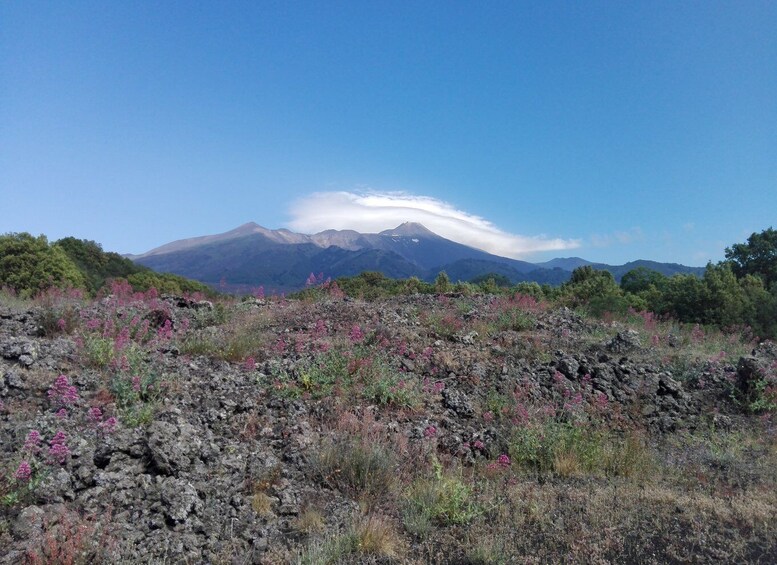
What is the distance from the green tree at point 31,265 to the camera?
1644 centimetres

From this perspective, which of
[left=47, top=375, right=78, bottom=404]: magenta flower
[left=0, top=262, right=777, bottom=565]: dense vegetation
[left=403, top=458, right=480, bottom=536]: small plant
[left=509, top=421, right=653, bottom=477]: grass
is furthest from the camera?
[left=509, top=421, right=653, bottom=477]: grass

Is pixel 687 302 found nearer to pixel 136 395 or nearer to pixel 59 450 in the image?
pixel 136 395

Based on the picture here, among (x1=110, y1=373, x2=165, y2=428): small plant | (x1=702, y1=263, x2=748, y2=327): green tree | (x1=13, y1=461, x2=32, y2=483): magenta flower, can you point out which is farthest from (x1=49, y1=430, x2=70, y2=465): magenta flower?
(x1=702, y1=263, x2=748, y2=327): green tree

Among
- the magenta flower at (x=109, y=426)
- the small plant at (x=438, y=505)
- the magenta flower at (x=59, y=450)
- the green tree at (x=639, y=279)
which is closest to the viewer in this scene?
the magenta flower at (x=59, y=450)

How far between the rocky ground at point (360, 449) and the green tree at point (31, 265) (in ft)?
32.7

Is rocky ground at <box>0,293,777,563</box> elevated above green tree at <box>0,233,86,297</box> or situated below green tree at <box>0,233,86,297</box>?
below

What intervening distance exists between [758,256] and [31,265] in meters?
41.3

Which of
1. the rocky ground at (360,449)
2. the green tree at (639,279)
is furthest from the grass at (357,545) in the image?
the green tree at (639,279)

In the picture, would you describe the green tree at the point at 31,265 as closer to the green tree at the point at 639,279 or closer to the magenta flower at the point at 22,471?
the magenta flower at the point at 22,471

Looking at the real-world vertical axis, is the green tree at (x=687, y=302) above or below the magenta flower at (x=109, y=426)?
above

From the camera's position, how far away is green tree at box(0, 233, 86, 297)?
16.4m

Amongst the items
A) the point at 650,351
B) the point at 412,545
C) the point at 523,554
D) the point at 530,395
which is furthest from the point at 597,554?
the point at 650,351

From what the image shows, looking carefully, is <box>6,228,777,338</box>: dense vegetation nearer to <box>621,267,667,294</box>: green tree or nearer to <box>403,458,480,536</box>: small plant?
<box>403,458,480,536</box>: small plant

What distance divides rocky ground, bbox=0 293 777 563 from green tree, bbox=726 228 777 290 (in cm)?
2841
